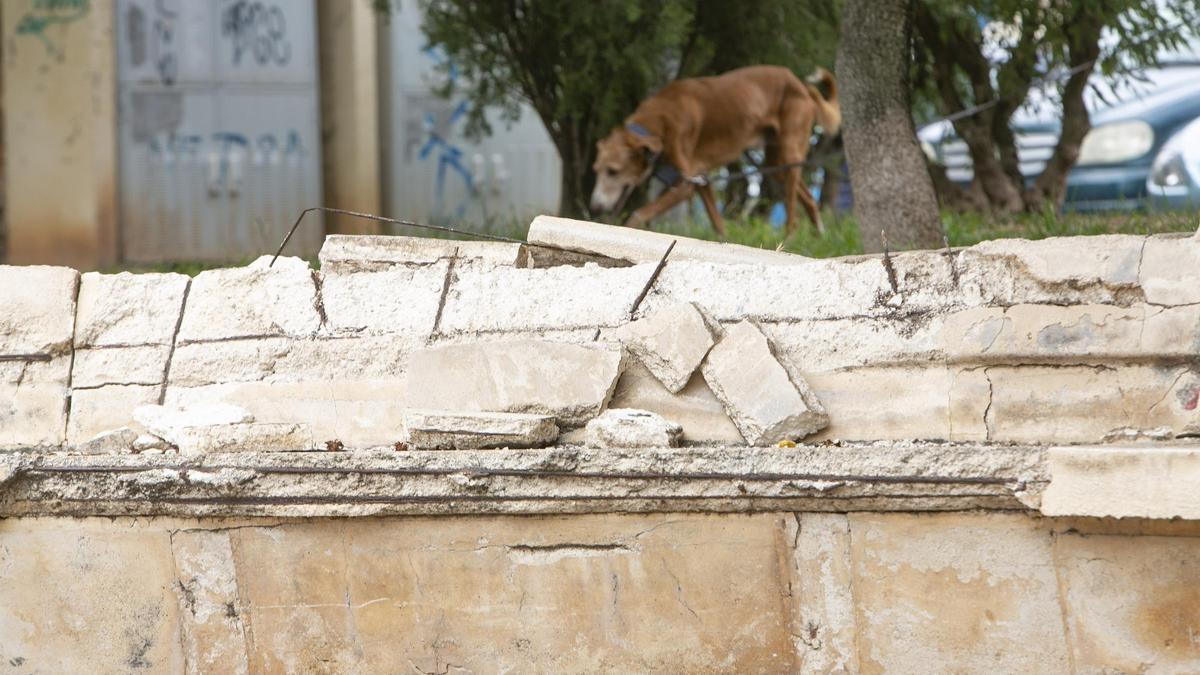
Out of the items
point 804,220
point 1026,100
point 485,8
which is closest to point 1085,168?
point 1026,100

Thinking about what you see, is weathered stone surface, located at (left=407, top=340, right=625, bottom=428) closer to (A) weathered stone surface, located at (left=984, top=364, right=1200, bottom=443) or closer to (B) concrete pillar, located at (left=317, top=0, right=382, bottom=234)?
(A) weathered stone surface, located at (left=984, top=364, right=1200, bottom=443)

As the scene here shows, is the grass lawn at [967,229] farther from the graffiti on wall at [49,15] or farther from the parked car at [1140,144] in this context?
the graffiti on wall at [49,15]

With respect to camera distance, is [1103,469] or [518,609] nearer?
[1103,469]

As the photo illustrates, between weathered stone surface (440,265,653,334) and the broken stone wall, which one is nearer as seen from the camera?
the broken stone wall

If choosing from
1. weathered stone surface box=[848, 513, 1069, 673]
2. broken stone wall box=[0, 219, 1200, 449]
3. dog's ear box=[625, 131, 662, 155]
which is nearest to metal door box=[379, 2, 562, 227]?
dog's ear box=[625, 131, 662, 155]

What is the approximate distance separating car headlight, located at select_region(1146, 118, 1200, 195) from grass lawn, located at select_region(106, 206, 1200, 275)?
→ 1.61m

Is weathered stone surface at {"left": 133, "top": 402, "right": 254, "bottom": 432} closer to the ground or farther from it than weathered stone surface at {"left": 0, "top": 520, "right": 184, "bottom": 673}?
farther from it

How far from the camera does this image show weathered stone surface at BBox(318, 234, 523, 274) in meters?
3.38

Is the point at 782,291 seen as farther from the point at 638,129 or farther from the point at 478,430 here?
the point at 638,129

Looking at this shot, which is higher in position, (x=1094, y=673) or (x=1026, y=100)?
(x=1026, y=100)

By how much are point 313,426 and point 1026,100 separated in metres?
5.95

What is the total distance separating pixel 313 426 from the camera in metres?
3.12

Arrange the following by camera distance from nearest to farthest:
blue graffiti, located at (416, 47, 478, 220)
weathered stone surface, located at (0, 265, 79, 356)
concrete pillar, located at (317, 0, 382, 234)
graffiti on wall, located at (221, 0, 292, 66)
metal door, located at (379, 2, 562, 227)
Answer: weathered stone surface, located at (0, 265, 79, 356)
graffiti on wall, located at (221, 0, 292, 66)
concrete pillar, located at (317, 0, 382, 234)
metal door, located at (379, 2, 562, 227)
blue graffiti, located at (416, 47, 478, 220)

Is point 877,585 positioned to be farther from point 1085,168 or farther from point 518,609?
point 1085,168
